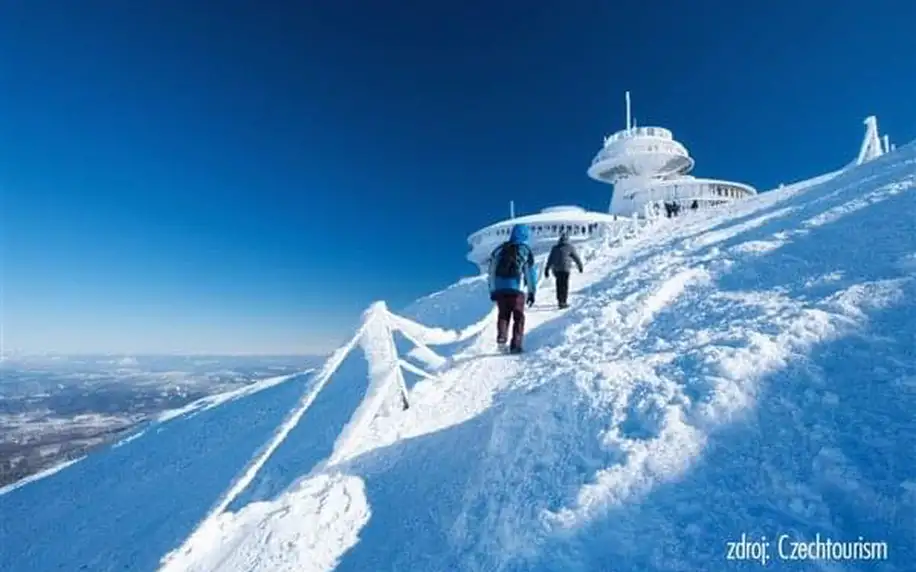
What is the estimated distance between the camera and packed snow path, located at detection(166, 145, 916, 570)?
331cm

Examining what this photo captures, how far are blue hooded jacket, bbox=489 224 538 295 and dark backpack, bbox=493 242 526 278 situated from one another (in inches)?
1.9

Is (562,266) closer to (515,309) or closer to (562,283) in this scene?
(562,283)

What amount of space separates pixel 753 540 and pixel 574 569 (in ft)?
3.65

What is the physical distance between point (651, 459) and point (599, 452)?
43cm

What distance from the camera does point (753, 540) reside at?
125 inches

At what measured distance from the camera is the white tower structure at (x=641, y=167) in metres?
41.0

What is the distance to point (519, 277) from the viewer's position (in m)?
8.17

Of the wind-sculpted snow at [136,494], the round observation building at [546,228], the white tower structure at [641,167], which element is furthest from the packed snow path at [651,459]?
the white tower structure at [641,167]

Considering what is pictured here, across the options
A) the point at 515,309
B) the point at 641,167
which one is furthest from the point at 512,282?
the point at 641,167

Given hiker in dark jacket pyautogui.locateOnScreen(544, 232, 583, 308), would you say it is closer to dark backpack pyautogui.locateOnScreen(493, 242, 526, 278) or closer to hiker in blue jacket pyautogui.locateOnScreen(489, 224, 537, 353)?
hiker in blue jacket pyautogui.locateOnScreen(489, 224, 537, 353)

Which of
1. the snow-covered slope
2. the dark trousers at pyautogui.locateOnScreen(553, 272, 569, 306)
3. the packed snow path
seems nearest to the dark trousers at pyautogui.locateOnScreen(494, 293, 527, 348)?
the snow-covered slope

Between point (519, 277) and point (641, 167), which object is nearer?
point (519, 277)

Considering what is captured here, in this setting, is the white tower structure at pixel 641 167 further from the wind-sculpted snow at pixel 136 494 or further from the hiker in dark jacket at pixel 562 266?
the wind-sculpted snow at pixel 136 494

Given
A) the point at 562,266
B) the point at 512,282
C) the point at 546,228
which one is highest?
the point at 546,228
